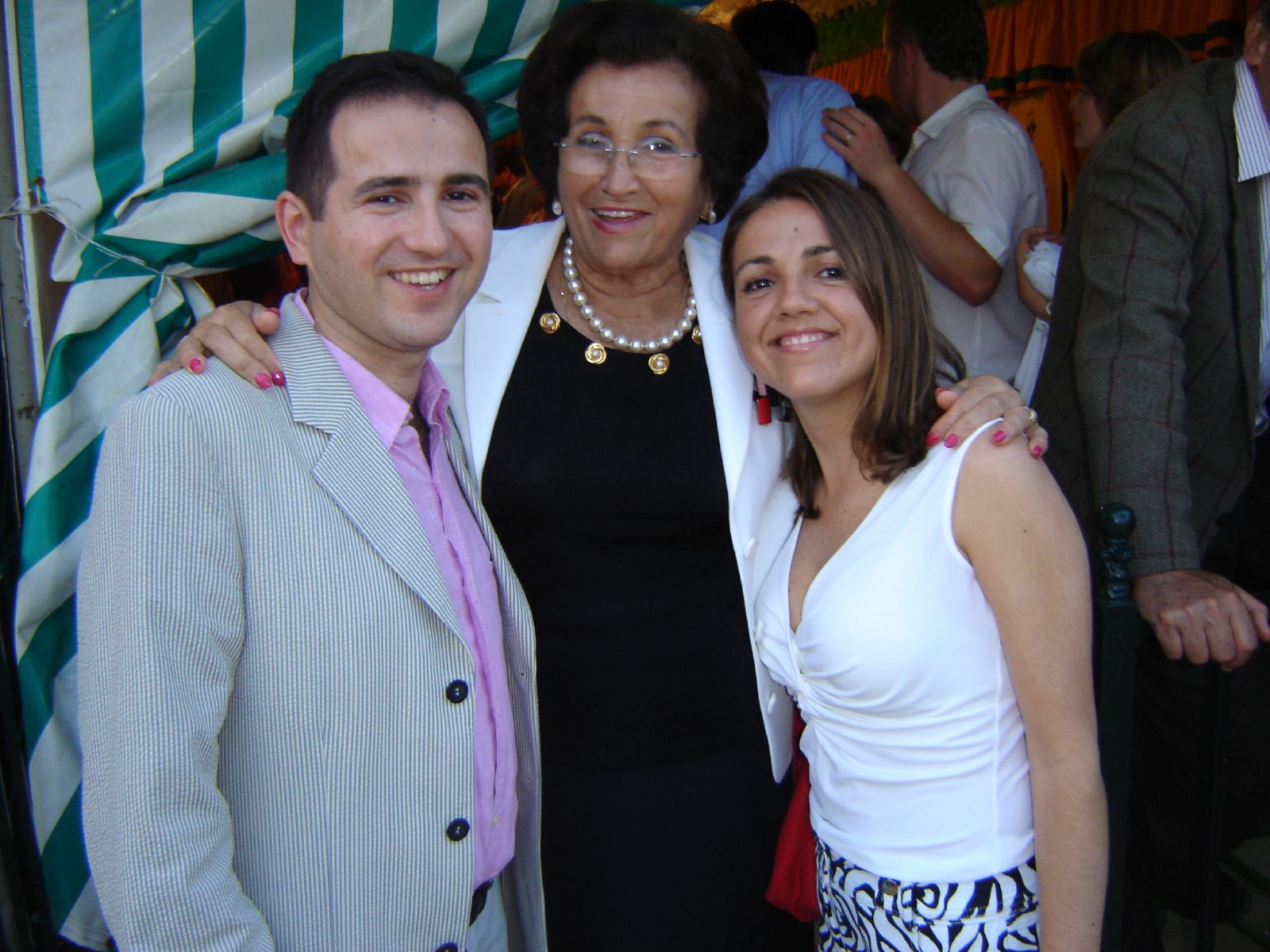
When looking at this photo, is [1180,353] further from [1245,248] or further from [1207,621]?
[1207,621]

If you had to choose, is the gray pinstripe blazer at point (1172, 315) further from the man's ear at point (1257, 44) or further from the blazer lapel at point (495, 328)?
the blazer lapel at point (495, 328)

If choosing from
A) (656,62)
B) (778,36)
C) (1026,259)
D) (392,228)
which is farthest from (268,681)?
(778,36)

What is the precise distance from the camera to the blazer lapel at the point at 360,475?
1.40m

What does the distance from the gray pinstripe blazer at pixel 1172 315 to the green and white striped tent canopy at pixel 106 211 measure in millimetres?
1839

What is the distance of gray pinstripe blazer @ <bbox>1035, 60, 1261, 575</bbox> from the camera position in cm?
190

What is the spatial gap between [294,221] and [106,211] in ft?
2.67

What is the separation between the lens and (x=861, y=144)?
294 centimetres

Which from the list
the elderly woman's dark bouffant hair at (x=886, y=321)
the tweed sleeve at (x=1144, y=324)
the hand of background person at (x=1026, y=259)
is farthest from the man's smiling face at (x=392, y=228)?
the hand of background person at (x=1026, y=259)

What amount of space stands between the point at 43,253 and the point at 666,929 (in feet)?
6.44

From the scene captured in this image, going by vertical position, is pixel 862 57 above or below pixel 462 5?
Answer: above

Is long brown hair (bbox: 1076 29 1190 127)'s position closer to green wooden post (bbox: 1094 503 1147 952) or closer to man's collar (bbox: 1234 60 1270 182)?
man's collar (bbox: 1234 60 1270 182)

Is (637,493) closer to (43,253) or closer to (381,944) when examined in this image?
(381,944)

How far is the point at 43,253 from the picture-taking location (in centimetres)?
201

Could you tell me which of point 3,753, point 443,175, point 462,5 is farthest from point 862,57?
point 3,753
